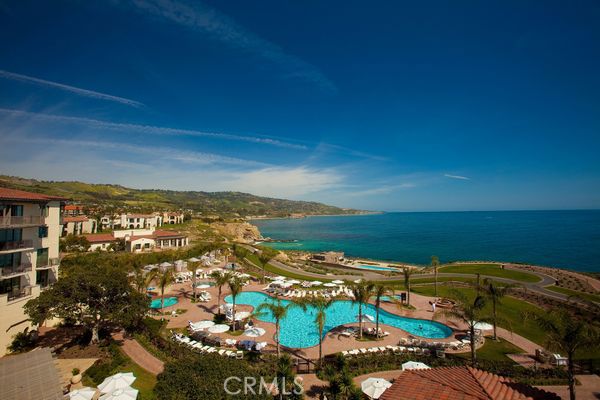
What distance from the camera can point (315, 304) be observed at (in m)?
21.0

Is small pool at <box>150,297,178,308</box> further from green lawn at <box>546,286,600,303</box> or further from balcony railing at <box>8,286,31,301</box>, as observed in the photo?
green lawn at <box>546,286,600,303</box>

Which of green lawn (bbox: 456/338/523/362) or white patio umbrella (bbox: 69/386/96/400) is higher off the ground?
white patio umbrella (bbox: 69/386/96/400)

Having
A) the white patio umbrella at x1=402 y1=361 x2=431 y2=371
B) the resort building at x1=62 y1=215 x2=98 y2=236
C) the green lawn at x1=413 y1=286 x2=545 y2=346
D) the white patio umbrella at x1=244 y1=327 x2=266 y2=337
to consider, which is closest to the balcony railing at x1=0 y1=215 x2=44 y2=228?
the white patio umbrella at x1=244 y1=327 x2=266 y2=337

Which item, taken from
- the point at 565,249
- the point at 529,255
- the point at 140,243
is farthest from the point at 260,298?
the point at 565,249

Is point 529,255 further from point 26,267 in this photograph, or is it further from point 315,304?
point 26,267

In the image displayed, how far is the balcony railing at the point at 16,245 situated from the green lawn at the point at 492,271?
54.6 metres

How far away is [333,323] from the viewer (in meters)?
29.0

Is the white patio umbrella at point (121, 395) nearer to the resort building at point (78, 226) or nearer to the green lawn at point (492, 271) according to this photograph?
the green lawn at point (492, 271)

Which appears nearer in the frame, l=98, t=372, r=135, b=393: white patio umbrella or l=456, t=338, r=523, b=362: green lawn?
l=98, t=372, r=135, b=393: white patio umbrella

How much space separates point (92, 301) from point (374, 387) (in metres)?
19.9

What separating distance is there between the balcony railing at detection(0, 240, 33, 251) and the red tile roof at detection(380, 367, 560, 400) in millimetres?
26845

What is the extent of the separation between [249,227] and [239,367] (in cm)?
12511

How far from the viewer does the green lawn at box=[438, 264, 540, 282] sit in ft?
150

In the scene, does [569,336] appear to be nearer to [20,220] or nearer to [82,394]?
[82,394]
